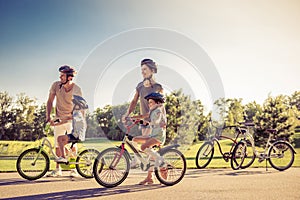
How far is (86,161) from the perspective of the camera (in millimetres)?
6422

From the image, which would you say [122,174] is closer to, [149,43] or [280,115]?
[149,43]

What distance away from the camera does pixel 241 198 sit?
4648 mm

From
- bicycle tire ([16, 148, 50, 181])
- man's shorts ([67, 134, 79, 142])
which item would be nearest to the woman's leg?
man's shorts ([67, 134, 79, 142])

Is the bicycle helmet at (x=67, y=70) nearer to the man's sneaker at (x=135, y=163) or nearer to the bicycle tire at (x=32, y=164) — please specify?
the bicycle tire at (x=32, y=164)

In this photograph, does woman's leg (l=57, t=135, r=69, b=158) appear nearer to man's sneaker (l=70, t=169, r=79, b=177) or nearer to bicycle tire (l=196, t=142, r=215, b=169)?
man's sneaker (l=70, t=169, r=79, b=177)

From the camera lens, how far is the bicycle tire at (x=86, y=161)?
21.1 feet

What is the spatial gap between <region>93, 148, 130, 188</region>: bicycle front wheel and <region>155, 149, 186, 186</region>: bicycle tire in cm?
63

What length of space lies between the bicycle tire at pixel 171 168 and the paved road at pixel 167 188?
0.14 meters

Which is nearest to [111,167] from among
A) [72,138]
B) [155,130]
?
[155,130]

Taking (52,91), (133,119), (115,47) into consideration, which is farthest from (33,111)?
(133,119)

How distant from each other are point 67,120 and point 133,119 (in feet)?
5.85

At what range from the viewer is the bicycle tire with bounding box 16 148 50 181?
6109 mm

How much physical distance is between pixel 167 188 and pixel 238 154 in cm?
334

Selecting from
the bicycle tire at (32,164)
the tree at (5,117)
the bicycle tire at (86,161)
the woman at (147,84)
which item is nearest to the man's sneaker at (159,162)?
the woman at (147,84)
